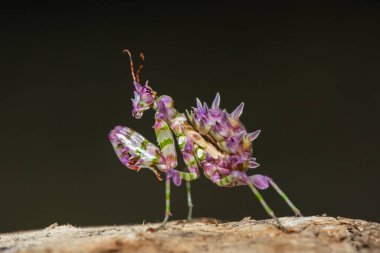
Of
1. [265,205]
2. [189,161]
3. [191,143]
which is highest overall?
[191,143]

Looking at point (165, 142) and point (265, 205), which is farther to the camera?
point (165, 142)

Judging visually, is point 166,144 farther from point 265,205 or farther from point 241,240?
point 241,240

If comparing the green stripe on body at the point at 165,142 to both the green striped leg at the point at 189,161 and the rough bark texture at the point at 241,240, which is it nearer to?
the green striped leg at the point at 189,161

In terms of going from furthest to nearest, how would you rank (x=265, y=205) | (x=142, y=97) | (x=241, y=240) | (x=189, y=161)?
(x=142, y=97) < (x=189, y=161) < (x=265, y=205) < (x=241, y=240)

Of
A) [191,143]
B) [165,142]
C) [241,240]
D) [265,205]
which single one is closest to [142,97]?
[165,142]

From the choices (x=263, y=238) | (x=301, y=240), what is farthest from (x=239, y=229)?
(x=301, y=240)

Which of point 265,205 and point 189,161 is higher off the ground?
point 189,161

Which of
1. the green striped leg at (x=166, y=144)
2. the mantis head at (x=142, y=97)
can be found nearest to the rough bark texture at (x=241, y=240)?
the green striped leg at (x=166, y=144)
